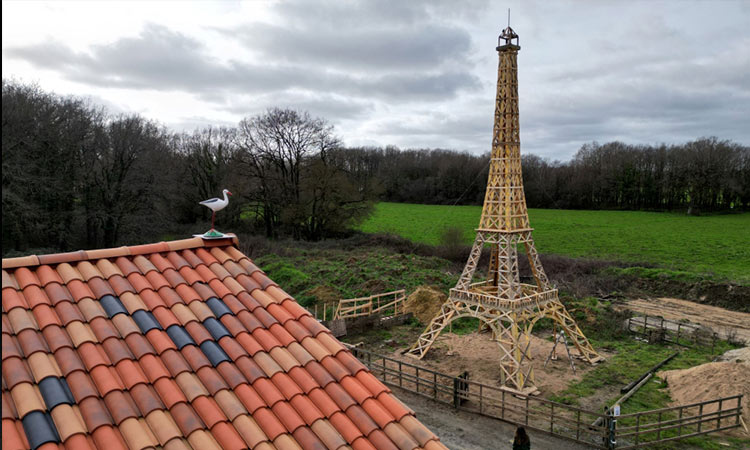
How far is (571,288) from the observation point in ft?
105

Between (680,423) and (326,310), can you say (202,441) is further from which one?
(326,310)

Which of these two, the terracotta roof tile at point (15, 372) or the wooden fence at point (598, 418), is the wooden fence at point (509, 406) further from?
the terracotta roof tile at point (15, 372)

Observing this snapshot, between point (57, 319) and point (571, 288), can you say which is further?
point (571, 288)

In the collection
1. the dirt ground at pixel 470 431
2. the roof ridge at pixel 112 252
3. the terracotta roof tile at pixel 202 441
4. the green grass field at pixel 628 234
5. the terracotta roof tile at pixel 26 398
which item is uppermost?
the roof ridge at pixel 112 252

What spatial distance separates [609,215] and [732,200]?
18.7 m

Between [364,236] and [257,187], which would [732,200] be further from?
[257,187]

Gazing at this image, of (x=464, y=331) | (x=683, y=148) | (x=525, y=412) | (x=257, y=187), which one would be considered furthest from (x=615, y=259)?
(x=683, y=148)

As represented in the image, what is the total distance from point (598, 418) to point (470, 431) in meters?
4.00

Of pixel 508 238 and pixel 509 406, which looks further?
pixel 508 238

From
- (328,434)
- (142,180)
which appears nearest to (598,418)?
(328,434)

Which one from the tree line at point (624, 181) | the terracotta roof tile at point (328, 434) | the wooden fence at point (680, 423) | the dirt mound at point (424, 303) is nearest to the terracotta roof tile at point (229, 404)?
the terracotta roof tile at point (328, 434)

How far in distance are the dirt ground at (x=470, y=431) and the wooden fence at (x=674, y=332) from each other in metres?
12.0

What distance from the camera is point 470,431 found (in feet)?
47.5

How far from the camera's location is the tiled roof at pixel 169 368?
5.01 m
